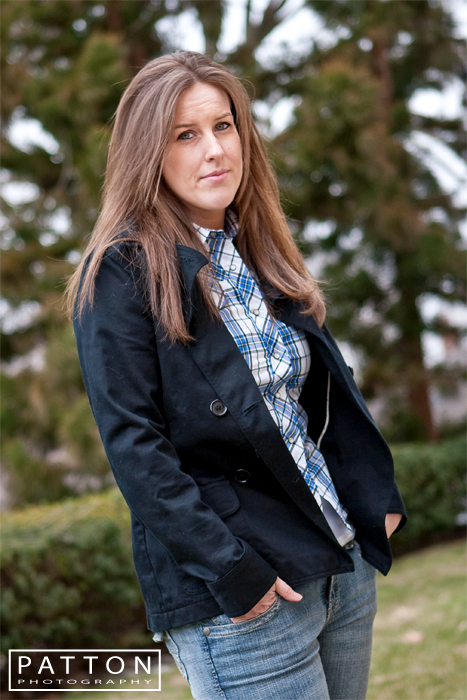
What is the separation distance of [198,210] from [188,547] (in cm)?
76

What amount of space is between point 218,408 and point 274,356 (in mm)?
205

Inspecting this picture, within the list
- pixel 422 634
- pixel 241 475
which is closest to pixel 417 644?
pixel 422 634

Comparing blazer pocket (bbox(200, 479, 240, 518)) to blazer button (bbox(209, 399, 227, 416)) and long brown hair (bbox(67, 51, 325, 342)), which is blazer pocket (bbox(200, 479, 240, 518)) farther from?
long brown hair (bbox(67, 51, 325, 342))

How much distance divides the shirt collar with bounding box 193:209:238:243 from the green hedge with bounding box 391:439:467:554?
5.20 meters

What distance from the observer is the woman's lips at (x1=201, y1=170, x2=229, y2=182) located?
58.9 inches

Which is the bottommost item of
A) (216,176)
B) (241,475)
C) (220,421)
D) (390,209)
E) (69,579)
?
(69,579)

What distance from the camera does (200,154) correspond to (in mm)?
1486

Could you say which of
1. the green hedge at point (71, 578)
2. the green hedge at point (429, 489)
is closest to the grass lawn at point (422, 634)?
the green hedge at point (429, 489)

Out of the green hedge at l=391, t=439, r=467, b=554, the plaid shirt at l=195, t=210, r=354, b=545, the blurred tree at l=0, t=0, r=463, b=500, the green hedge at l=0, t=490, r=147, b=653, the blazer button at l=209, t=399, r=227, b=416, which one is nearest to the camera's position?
the blazer button at l=209, t=399, r=227, b=416

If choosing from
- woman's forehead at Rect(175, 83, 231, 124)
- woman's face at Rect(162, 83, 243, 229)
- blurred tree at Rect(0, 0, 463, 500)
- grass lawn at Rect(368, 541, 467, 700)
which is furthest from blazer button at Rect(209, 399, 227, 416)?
blurred tree at Rect(0, 0, 463, 500)

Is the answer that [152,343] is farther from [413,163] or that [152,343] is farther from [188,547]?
[413,163]

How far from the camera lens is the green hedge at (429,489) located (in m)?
6.68

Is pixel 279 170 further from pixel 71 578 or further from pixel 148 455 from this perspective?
pixel 148 455

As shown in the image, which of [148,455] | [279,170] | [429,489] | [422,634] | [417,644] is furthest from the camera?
[429,489]
